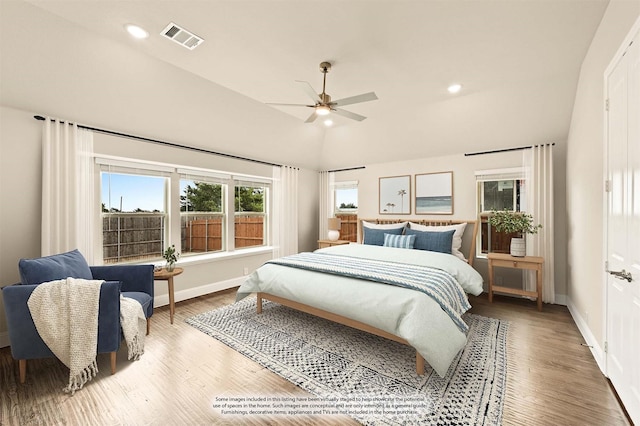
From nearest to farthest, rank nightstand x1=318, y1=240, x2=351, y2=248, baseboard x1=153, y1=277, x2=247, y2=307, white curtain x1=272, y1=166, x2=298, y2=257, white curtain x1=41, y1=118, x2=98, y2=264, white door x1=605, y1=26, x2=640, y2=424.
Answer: white door x1=605, y1=26, x2=640, y2=424 → white curtain x1=41, y1=118, x2=98, y2=264 → baseboard x1=153, y1=277, x2=247, y2=307 → white curtain x1=272, y1=166, x2=298, y2=257 → nightstand x1=318, y1=240, x2=351, y2=248

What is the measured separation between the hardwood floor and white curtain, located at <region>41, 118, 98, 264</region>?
1.11 meters

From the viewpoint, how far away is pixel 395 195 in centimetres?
531

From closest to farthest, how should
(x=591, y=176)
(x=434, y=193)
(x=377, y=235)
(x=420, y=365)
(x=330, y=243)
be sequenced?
(x=420, y=365)
(x=591, y=176)
(x=377, y=235)
(x=434, y=193)
(x=330, y=243)

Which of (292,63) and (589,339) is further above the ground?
(292,63)

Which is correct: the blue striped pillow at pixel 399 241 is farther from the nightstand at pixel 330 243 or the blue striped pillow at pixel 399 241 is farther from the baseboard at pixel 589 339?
the baseboard at pixel 589 339

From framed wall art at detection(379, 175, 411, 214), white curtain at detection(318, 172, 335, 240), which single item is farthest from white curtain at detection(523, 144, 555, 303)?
white curtain at detection(318, 172, 335, 240)

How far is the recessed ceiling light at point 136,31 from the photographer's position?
7.75 feet

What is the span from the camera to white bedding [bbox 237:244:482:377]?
2.12 meters

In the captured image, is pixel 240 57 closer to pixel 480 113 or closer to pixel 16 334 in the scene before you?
pixel 16 334

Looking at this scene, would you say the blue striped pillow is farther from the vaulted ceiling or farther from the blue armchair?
the blue armchair

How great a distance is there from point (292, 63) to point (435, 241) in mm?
3140

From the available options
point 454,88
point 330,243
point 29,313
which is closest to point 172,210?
point 29,313

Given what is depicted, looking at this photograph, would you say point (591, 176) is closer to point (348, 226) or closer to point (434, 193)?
point (434, 193)

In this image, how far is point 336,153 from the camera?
5773 millimetres
